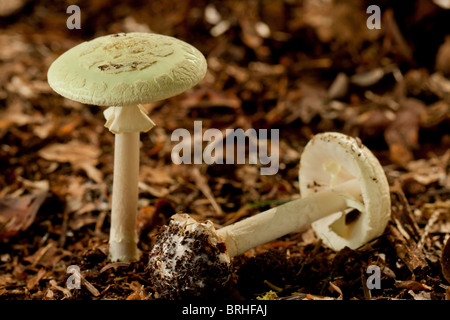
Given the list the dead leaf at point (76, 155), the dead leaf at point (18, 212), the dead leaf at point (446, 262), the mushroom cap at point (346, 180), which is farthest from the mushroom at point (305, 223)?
the dead leaf at point (76, 155)

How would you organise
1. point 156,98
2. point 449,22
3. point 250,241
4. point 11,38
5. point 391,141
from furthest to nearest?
point 11,38 → point 449,22 → point 391,141 → point 250,241 → point 156,98

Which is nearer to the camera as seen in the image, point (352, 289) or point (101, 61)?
point (101, 61)

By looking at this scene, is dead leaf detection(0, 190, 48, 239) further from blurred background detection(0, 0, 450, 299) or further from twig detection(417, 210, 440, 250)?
twig detection(417, 210, 440, 250)

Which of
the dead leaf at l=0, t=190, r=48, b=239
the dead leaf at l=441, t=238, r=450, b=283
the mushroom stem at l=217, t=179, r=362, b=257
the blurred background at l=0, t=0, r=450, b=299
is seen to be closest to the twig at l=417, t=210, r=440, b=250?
the blurred background at l=0, t=0, r=450, b=299

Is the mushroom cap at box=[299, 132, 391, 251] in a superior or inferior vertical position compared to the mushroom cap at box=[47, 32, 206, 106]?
inferior

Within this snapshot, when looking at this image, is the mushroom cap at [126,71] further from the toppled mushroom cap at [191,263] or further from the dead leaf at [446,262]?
the dead leaf at [446,262]

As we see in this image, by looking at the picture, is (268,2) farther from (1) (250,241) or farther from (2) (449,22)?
(1) (250,241)
